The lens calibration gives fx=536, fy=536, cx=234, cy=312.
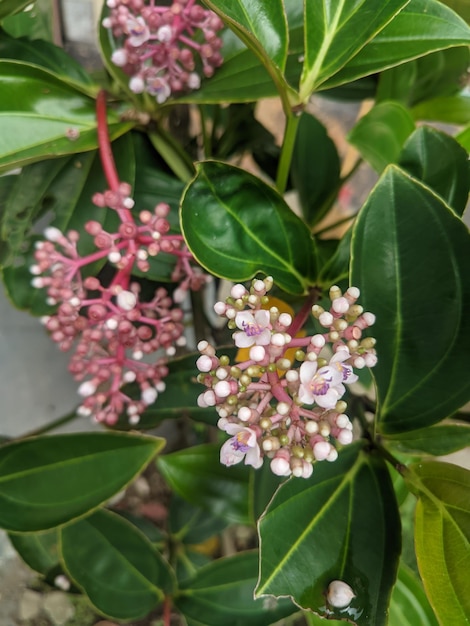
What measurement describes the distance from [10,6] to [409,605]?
29.7 inches

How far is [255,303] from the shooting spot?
0.41 m

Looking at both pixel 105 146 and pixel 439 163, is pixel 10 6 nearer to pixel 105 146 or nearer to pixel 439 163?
pixel 105 146

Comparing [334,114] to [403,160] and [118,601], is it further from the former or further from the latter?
[118,601]

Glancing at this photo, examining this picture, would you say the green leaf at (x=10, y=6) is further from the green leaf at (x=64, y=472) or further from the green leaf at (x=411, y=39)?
the green leaf at (x=64, y=472)

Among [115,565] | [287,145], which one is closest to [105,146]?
[287,145]

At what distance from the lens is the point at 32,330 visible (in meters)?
1.00

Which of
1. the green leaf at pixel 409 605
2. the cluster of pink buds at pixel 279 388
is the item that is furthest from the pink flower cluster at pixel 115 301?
the green leaf at pixel 409 605

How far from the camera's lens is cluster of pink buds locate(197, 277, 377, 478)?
0.37m

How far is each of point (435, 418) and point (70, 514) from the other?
0.41 meters

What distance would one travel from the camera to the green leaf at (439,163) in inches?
18.3

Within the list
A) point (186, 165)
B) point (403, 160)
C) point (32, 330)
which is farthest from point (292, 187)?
point (32, 330)

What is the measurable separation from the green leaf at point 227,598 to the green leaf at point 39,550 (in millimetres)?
200

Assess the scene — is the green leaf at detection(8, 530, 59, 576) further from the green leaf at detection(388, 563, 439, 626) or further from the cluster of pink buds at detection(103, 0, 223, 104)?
the cluster of pink buds at detection(103, 0, 223, 104)

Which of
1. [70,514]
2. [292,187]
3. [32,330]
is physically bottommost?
[32,330]
